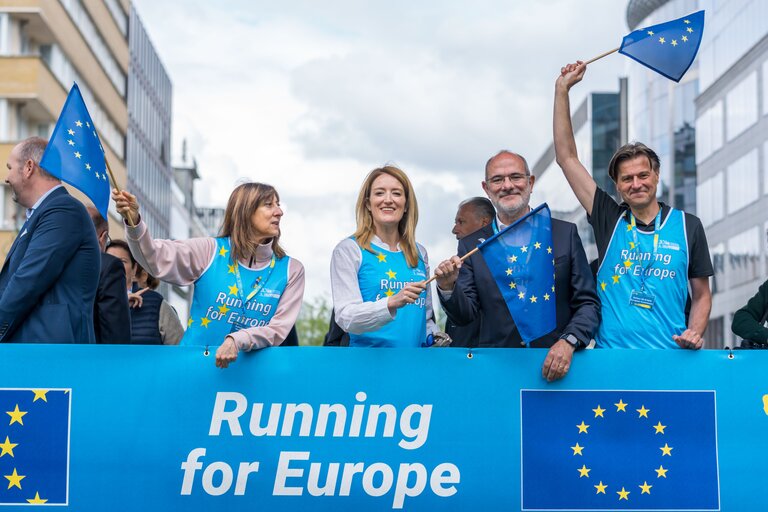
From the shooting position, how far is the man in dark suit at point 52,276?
19.2 ft

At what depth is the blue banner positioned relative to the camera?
18.8 ft

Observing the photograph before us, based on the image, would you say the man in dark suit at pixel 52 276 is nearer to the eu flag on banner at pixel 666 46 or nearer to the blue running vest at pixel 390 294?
the blue running vest at pixel 390 294

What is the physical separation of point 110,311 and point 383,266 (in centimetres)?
168

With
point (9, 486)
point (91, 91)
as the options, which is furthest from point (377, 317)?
point (91, 91)

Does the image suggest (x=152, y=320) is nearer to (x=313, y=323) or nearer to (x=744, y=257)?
(x=744, y=257)

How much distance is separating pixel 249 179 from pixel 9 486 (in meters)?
2.00

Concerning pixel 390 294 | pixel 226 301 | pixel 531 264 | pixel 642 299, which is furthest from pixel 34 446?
pixel 642 299

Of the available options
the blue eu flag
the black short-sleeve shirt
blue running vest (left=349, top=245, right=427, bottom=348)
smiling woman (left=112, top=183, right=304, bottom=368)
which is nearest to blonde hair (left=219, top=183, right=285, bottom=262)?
smiling woman (left=112, top=183, right=304, bottom=368)

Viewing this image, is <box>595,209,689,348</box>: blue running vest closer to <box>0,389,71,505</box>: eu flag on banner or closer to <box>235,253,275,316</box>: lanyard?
<box>235,253,275,316</box>: lanyard

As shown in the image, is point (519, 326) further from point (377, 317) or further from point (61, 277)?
point (61, 277)

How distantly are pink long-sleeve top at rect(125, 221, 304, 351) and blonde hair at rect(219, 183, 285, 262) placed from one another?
0.16ft

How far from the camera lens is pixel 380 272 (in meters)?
6.26

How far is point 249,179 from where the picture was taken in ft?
21.6

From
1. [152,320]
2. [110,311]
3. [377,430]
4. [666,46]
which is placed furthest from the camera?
[152,320]
